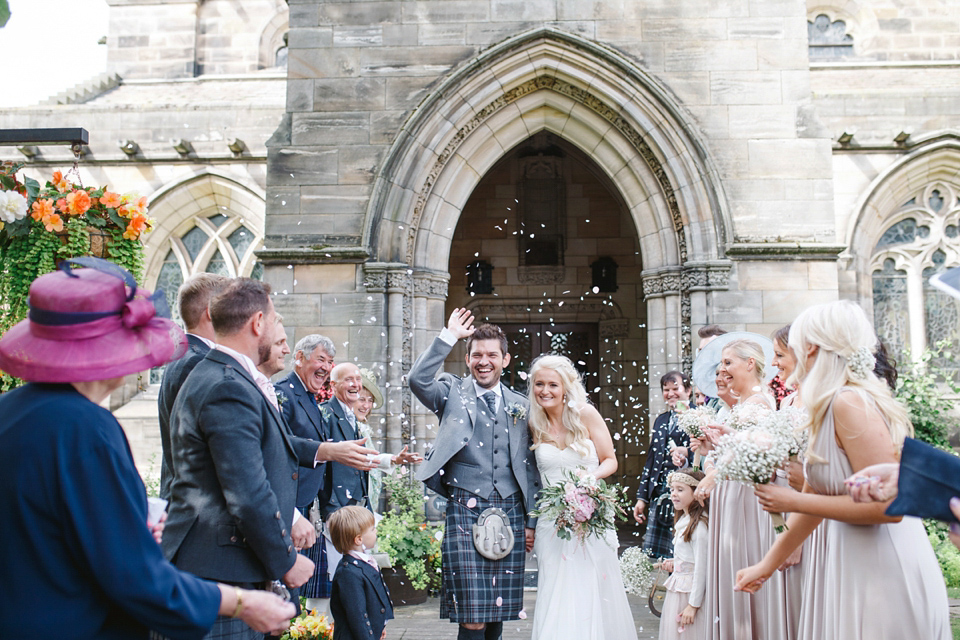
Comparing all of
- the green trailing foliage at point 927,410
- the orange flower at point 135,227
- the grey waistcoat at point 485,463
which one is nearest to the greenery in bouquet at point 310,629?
the grey waistcoat at point 485,463

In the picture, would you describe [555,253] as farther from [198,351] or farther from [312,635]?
[198,351]

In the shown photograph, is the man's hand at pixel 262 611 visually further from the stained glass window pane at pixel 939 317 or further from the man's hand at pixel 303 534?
the stained glass window pane at pixel 939 317

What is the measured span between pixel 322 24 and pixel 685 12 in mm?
3781

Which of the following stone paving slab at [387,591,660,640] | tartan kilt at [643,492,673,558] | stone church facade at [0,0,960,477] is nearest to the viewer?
stone paving slab at [387,591,660,640]

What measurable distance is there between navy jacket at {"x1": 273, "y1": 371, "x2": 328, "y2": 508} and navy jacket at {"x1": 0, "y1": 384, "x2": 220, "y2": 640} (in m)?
2.15

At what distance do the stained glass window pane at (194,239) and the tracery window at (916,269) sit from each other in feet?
32.6

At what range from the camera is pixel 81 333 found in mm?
1729

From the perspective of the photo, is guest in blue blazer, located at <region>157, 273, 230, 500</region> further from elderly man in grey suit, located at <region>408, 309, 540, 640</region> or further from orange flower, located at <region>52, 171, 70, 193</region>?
elderly man in grey suit, located at <region>408, 309, 540, 640</region>

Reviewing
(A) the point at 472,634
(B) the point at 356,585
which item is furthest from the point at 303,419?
(A) the point at 472,634

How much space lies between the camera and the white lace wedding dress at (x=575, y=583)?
3.94 metres

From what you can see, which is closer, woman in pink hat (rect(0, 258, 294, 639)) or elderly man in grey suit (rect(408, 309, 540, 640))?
woman in pink hat (rect(0, 258, 294, 639))

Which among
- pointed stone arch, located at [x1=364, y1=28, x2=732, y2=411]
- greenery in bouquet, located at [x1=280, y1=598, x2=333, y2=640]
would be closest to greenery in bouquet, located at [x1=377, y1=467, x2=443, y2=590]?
pointed stone arch, located at [x1=364, y1=28, x2=732, y2=411]

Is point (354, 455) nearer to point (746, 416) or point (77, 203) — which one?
point (746, 416)

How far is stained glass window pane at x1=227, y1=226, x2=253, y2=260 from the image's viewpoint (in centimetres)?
1177
